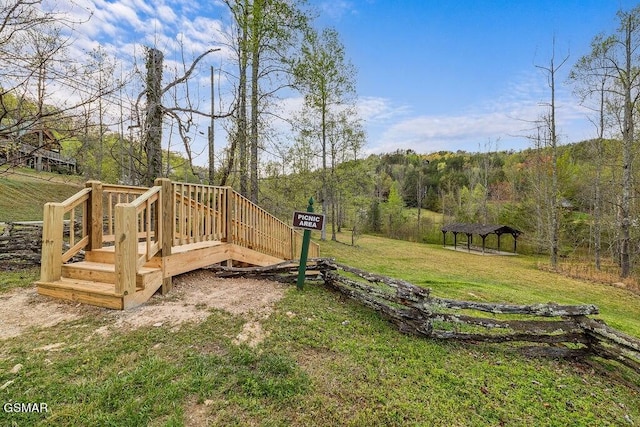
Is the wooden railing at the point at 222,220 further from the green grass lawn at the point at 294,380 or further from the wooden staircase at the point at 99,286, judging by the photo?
the green grass lawn at the point at 294,380

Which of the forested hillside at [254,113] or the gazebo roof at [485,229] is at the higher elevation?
the forested hillside at [254,113]

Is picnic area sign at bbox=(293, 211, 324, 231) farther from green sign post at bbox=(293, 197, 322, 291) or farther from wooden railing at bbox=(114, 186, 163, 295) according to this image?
wooden railing at bbox=(114, 186, 163, 295)

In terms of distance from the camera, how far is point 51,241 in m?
3.74

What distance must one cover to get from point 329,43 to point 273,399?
2030 centimetres

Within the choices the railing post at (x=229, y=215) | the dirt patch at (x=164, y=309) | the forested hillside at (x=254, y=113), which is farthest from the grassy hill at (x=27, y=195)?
the dirt patch at (x=164, y=309)

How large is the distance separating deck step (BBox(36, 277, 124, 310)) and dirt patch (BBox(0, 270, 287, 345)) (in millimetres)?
75

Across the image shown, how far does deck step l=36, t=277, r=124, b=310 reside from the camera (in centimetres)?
346

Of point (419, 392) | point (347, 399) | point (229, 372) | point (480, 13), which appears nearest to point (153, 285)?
point (229, 372)

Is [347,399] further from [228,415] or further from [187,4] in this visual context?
[187,4]

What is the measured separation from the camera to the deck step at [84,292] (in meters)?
3.46

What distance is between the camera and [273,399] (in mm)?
2178

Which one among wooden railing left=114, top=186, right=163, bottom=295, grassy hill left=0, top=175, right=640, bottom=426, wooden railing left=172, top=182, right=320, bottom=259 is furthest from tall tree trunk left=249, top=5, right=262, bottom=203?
grassy hill left=0, top=175, right=640, bottom=426

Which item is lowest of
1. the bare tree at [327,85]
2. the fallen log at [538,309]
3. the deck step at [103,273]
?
the fallen log at [538,309]

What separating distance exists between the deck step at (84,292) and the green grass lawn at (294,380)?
0.17 metres
